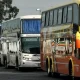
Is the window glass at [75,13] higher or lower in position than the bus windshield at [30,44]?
higher

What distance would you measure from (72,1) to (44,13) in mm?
6221

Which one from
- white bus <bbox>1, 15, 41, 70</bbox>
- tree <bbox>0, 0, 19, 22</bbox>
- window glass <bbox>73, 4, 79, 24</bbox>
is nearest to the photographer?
window glass <bbox>73, 4, 79, 24</bbox>

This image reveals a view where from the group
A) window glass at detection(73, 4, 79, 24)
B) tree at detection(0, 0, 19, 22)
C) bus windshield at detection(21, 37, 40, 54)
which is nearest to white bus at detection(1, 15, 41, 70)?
bus windshield at detection(21, 37, 40, 54)

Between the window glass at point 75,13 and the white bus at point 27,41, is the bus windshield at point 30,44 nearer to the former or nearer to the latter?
the white bus at point 27,41

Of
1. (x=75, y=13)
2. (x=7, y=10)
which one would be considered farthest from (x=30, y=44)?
(x=7, y=10)

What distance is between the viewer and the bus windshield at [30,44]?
30.8 metres

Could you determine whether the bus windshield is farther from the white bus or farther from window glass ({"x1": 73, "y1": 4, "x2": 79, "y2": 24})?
window glass ({"x1": 73, "y1": 4, "x2": 79, "y2": 24})

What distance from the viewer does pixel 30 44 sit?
102 feet

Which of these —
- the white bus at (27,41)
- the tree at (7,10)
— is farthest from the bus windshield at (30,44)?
the tree at (7,10)

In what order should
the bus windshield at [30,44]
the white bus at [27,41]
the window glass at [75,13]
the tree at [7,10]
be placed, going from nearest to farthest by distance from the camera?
the window glass at [75,13], the white bus at [27,41], the bus windshield at [30,44], the tree at [7,10]

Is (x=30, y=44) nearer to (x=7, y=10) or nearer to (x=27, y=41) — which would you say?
(x=27, y=41)

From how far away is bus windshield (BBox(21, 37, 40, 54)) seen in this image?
30844 millimetres

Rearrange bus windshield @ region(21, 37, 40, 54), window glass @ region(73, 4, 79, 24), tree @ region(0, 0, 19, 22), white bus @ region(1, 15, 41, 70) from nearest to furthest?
window glass @ region(73, 4, 79, 24), white bus @ region(1, 15, 41, 70), bus windshield @ region(21, 37, 40, 54), tree @ region(0, 0, 19, 22)

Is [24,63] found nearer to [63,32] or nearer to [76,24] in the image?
[63,32]
